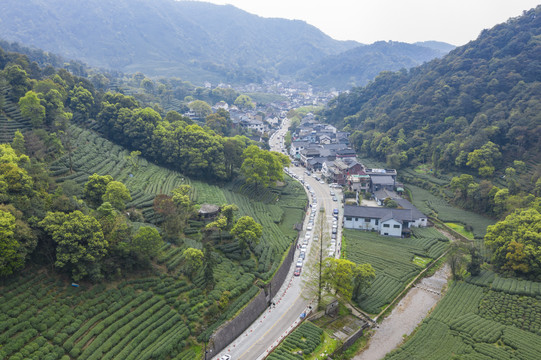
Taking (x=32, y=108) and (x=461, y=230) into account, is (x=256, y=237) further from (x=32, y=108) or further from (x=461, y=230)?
(x=32, y=108)

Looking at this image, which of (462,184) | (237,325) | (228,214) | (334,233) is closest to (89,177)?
(228,214)

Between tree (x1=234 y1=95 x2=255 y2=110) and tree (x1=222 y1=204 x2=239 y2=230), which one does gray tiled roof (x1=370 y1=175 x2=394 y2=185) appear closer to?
tree (x1=222 y1=204 x2=239 y2=230)

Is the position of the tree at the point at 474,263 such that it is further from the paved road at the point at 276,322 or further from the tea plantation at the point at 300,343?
the tea plantation at the point at 300,343

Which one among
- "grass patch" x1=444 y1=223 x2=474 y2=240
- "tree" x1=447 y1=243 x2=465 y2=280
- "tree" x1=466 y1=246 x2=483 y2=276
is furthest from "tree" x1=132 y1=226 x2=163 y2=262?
"grass patch" x1=444 y1=223 x2=474 y2=240

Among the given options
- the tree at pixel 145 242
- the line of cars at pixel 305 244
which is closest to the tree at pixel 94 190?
the tree at pixel 145 242

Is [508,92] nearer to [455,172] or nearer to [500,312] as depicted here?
[455,172]

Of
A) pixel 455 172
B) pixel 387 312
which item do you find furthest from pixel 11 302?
pixel 455 172
